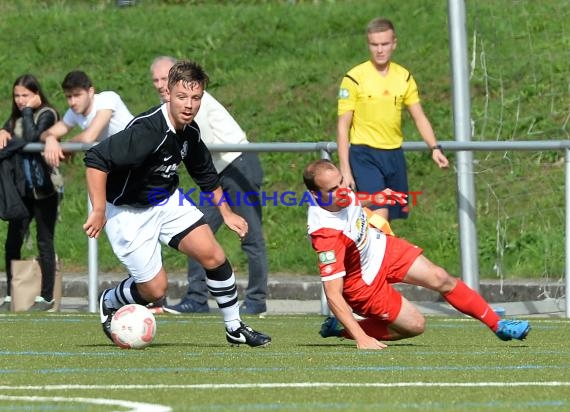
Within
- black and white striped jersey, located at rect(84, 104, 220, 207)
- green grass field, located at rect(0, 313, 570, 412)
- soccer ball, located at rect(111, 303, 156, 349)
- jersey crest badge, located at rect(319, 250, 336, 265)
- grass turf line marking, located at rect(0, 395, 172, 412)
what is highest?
black and white striped jersey, located at rect(84, 104, 220, 207)

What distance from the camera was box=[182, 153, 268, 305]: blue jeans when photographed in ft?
41.7

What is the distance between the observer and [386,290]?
9.59m

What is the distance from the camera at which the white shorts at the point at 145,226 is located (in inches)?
374

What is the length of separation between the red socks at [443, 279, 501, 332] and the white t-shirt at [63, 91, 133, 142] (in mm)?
4035

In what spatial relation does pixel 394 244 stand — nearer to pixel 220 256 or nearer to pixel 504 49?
pixel 220 256

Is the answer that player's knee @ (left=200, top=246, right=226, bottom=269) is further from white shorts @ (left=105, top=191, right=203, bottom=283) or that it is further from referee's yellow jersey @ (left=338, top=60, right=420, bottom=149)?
referee's yellow jersey @ (left=338, top=60, right=420, bottom=149)

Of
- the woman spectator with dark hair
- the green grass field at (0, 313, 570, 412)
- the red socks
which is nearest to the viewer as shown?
the green grass field at (0, 313, 570, 412)

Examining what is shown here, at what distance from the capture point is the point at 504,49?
1544cm

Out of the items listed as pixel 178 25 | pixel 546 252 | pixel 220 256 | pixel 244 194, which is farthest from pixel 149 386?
pixel 178 25

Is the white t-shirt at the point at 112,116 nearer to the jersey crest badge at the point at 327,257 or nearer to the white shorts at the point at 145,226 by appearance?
the white shorts at the point at 145,226

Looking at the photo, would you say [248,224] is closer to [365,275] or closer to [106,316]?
[106,316]

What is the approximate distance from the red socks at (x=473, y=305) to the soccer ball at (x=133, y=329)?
1.84 metres

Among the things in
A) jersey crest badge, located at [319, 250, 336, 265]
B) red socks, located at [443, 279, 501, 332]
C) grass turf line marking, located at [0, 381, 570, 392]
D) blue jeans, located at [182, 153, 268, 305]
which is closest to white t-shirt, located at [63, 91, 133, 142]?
blue jeans, located at [182, 153, 268, 305]

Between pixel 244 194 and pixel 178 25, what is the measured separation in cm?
1123
